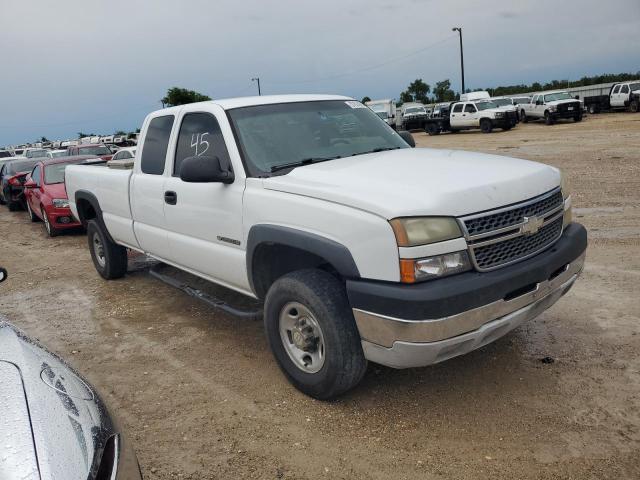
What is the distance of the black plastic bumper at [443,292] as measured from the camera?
9.37 ft

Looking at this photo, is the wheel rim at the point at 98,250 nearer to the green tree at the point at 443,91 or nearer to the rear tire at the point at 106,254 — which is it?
the rear tire at the point at 106,254

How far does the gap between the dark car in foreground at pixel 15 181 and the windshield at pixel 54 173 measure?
448 centimetres

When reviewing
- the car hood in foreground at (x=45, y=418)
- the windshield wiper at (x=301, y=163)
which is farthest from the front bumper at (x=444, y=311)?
the car hood in foreground at (x=45, y=418)

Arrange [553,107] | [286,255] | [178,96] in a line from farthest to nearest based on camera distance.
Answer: [178,96] < [553,107] < [286,255]

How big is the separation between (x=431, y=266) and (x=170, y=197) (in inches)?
104

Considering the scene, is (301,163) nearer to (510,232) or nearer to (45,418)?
(510,232)

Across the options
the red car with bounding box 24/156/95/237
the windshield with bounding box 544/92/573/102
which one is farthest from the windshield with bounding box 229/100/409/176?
the windshield with bounding box 544/92/573/102

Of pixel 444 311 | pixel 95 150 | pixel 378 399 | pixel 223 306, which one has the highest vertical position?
pixel 95 150

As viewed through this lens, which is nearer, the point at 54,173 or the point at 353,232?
the point at 353,232

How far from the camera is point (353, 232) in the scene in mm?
3086

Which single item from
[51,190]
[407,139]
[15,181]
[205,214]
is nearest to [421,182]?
[205,214]

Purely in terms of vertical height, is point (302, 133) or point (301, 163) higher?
point (302, 133)

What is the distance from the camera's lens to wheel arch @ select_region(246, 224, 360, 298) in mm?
3166

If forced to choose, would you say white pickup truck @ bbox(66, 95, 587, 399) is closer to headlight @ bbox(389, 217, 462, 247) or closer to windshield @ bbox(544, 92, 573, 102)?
headlight @ bbox(389, 217, 462, 247)
